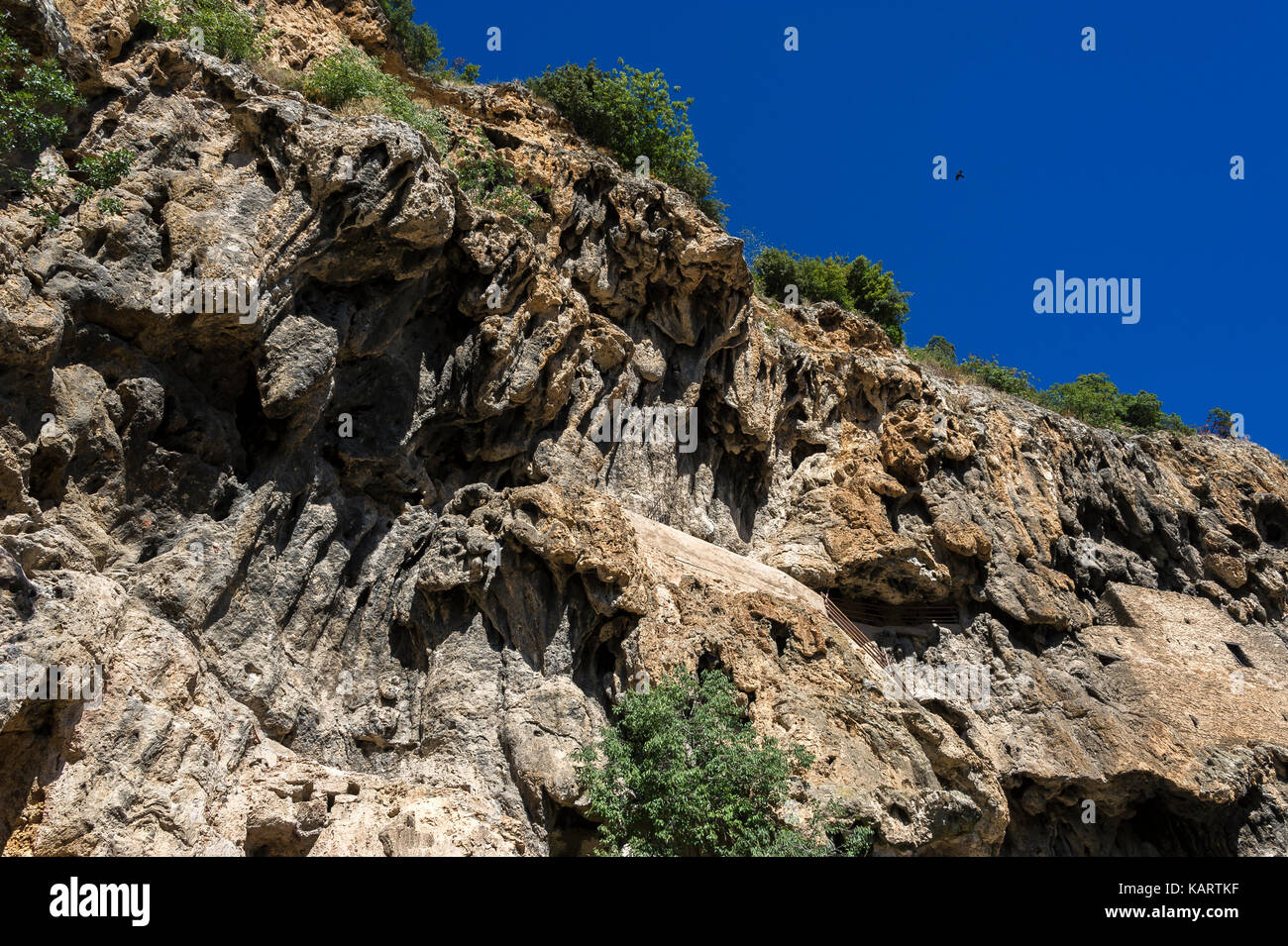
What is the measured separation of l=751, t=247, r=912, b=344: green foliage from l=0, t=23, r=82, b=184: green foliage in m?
24.3

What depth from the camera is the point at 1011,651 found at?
1995cm

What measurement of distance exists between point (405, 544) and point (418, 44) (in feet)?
56.3

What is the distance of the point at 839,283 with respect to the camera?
1342 inches

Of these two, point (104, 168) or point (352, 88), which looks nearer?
point (104, 168)

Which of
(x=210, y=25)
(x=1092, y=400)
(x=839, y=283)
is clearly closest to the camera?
(x=210, y=25)

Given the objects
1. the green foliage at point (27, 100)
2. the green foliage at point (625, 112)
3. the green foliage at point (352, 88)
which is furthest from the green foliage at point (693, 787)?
the green foliage at point (625, 112)

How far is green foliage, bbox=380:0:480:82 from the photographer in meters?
22.2

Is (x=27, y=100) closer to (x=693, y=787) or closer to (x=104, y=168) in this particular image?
(x=104, y=168)

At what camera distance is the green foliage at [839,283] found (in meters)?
33.2

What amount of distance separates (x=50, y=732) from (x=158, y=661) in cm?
120

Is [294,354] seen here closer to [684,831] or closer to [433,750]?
[433,750]

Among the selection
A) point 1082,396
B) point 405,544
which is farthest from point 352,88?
point 1082,396

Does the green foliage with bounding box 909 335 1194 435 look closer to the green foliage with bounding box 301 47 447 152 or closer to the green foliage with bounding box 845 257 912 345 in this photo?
the green foliage with bounding box 845 257 912 345

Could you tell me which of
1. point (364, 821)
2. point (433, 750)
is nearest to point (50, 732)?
point (364, 821)
